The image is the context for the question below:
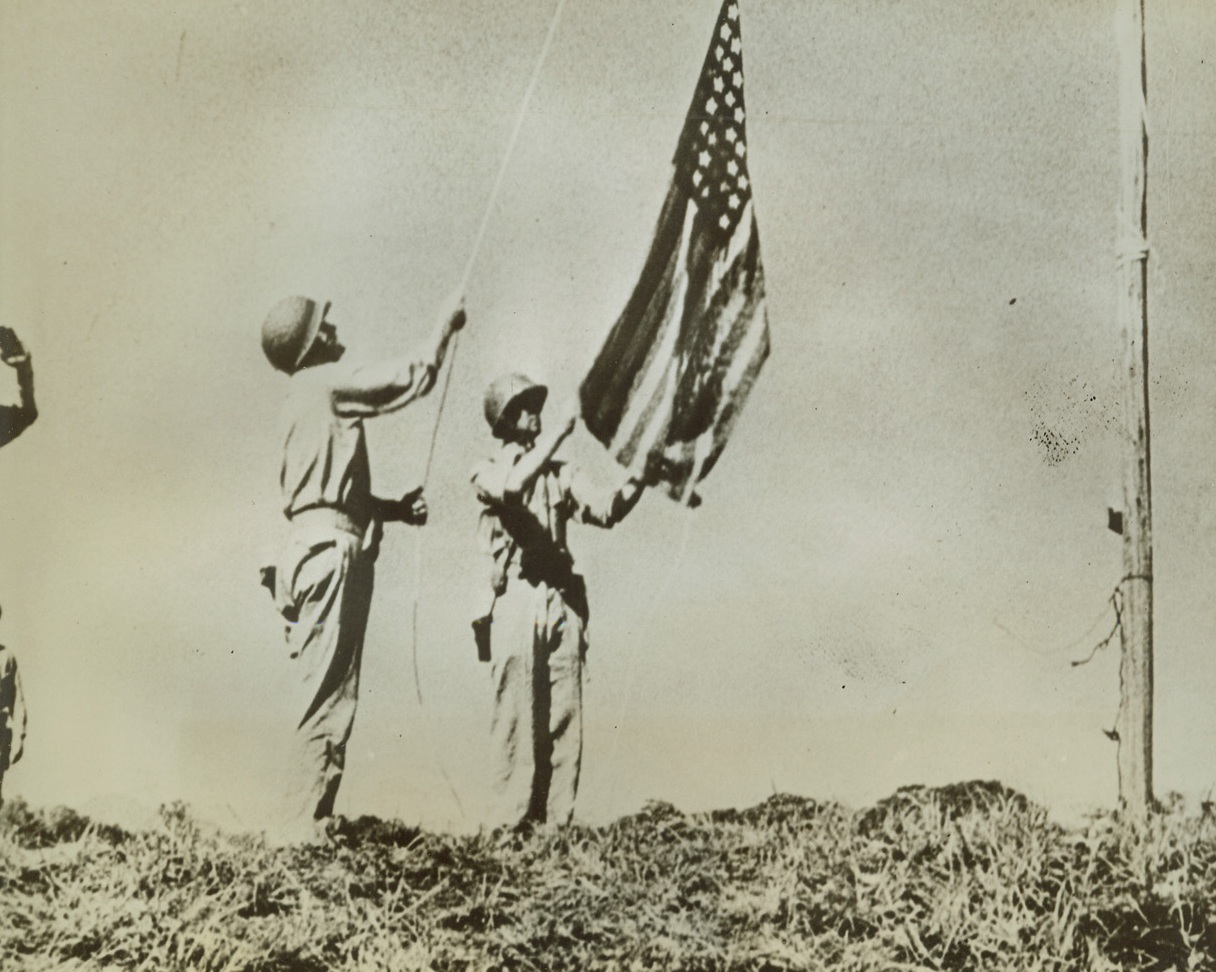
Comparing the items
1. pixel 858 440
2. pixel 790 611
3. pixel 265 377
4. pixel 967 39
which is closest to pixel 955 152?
pixel 967 39

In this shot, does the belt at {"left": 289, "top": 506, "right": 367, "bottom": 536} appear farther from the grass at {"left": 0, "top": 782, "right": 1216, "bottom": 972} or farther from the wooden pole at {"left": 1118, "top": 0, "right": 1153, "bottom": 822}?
the wooden pole at {"left": 1118, "top": 0, "right": 1153, "bottom": 822}

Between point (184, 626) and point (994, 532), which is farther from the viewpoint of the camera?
point (994, 532)

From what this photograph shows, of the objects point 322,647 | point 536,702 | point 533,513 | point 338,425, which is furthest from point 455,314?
point 536,702

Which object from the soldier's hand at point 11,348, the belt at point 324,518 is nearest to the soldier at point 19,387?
the soldier's hand at point 11,348

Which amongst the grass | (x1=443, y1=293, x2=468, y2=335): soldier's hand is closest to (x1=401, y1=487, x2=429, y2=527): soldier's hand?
(x1=443, y1=293, x2=468, y2=335): soldier's hand

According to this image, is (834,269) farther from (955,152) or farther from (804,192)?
(955,152)

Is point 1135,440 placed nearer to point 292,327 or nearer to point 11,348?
point 292,327

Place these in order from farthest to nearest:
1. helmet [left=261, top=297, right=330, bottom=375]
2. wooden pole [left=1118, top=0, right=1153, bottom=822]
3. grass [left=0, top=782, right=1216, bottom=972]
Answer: wooden pole [left=1118, top=0, right=1153, bottom=822] → helmet [left=261, top=297, right=330, bottom=375] → grass [left=0, top=782, right=1216, bottom=972]
